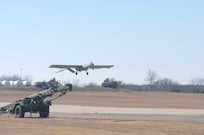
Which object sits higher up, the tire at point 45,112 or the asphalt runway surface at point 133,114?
the tire at point 45,112

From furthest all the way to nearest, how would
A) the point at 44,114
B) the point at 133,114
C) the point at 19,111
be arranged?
1. the point at 133,114
2. the point at 44,114
3. the point at 19,111

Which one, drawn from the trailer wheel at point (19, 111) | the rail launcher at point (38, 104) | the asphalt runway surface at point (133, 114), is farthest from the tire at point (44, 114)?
the asphalt runway surface at point (133, 114)

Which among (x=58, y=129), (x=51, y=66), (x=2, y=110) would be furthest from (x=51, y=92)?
(x=51, y=66)

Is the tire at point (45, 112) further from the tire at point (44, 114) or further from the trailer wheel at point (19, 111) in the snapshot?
the trailer wheel at point (19, 111)

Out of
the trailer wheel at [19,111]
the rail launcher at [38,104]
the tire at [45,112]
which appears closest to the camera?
the trailer wheel at [19,111]

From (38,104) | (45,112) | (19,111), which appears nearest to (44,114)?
(45,112)

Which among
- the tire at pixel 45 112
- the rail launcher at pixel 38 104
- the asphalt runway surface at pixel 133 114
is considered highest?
the rail launcher at pixel 38 104

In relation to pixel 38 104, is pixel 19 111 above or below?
below

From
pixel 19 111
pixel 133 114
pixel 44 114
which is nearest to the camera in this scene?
pixel 19 111

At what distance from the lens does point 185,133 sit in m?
31.2

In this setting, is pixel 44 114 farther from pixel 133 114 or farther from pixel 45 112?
pixel 133 114

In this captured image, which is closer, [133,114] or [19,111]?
[19,111]

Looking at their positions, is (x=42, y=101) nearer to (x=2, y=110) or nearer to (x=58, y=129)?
(x=2, y=110)

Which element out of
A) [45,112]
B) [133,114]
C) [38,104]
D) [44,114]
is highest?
[38,104]
